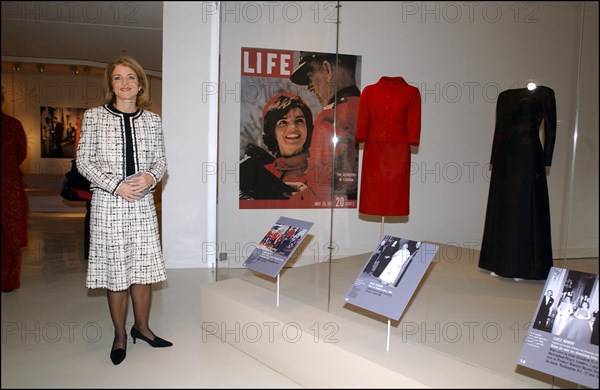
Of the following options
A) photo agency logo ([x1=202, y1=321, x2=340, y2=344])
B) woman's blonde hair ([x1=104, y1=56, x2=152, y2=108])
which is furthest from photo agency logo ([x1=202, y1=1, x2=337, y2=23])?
photo agency logo ([x1=202, y1=321, x2=340, y2=344])

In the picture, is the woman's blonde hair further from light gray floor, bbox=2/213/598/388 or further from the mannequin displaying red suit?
the mannequin displaying red suit

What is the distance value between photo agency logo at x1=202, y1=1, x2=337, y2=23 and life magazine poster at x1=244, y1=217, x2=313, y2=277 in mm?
1353

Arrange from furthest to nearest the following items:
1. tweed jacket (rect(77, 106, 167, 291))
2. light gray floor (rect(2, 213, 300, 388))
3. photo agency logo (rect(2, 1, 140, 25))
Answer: photo agency logo (rect(2, 1, 140, 25)), tweed jacket (rect(77, 106, 167, 291)), light gray floor (rect(2, 213, 300, 388))

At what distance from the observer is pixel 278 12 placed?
3586 mm

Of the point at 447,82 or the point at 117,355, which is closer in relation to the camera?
the point at 117,355

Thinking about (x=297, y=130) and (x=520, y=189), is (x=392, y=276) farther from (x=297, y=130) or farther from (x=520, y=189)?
(x=297, y=130)

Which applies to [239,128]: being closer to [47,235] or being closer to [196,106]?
[196,106]

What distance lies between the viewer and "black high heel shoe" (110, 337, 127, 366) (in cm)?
259

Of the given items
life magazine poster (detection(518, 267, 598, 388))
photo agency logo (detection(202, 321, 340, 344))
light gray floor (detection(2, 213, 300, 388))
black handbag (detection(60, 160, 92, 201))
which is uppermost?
black handbag (detection(60, 160, 92, 201))

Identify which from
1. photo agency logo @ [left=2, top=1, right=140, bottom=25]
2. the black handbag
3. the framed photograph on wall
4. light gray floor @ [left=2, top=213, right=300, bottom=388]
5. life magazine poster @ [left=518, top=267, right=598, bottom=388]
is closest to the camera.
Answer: life magazine poster @ [left=518, top=267, right=598, bottom=388]

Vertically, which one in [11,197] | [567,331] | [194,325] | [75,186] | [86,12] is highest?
[86,12]

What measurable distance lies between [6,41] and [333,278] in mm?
2166

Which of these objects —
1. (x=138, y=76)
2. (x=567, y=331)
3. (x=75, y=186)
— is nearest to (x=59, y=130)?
(x=75, y=186)

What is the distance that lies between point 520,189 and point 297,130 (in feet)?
5.15
